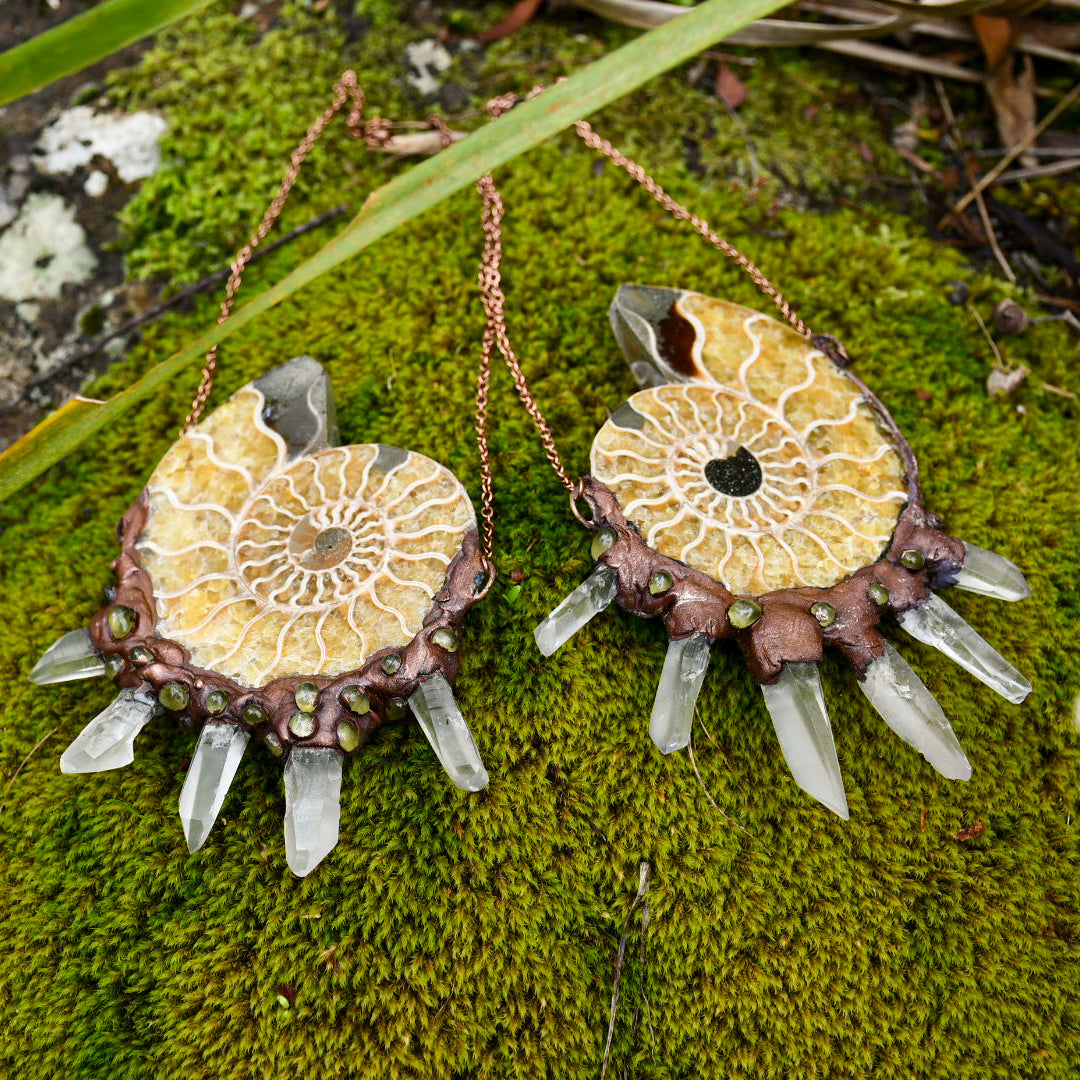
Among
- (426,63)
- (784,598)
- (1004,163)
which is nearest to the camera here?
(784,598)

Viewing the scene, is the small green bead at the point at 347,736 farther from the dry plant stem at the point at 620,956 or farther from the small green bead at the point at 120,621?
the dry plant stem at the point at 620,956

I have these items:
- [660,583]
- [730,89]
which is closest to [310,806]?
[660,583]

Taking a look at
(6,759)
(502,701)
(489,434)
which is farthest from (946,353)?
(6,759)

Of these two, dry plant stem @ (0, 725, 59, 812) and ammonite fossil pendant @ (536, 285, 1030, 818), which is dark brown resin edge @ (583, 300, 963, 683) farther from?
dry plant stem @ (0, 725, 59, 812)

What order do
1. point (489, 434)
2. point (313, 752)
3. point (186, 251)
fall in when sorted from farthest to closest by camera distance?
point (186, 251) < point (489, 434) < point (313, 752)

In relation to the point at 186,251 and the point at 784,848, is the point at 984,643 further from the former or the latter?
the point at 186,251

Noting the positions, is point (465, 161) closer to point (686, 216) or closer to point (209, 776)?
point (686, 216)

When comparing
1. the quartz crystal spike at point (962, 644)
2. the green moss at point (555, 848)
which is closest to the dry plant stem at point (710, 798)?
the green moss at point (555, 848)
